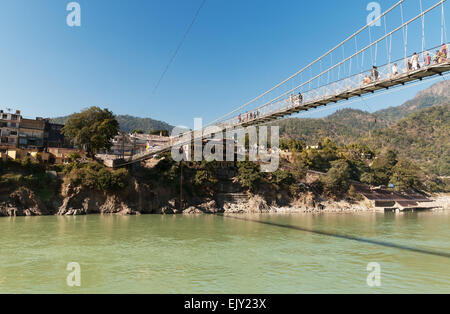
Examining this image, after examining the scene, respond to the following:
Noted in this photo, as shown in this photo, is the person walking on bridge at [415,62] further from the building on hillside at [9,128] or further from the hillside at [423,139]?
the hillside at [423,139]

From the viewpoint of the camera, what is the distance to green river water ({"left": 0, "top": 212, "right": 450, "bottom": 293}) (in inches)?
370

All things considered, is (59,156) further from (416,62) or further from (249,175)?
(416,62)

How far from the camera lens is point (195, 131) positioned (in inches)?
888

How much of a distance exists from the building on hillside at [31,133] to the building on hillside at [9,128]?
571mm

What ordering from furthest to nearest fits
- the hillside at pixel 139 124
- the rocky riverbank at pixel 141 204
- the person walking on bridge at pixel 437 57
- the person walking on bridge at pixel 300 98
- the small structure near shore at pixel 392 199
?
the hillside at pixel 139 124 → the small structure near shore at pixel 392 199 → the rocky riverbank at pixel 141 204 → the person walking on bridge at pixel 300 98 → the person walking on bridge at pixel 437 57

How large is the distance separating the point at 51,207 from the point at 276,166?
28688mm

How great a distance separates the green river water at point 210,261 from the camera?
30.9 ft

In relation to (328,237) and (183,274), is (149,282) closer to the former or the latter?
(183,274)

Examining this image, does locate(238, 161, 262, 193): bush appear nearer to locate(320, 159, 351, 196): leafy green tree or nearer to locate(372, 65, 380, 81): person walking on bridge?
locate(320, 159, 351, 196): leafy green tree

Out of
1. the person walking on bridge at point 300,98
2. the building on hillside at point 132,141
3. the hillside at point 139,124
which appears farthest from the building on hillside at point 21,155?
the hillside at point 139,124

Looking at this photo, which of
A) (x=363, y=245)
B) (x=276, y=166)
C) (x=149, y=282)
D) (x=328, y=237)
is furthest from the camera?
(x=276, y=166)

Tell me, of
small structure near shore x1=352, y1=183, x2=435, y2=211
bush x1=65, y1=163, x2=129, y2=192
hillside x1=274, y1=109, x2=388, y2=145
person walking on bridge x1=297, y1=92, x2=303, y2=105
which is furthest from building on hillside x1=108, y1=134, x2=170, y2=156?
hillside x1=274, y1=109, x2=388, y2=145

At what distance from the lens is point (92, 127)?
31641mm
